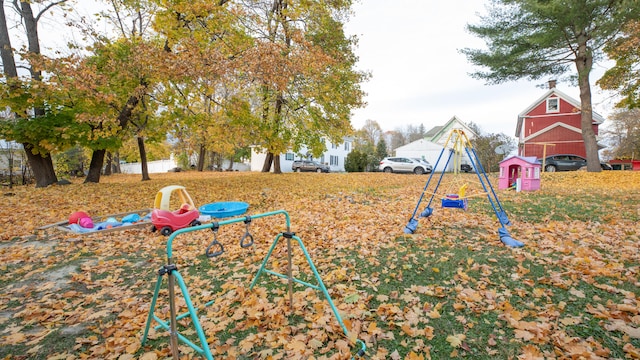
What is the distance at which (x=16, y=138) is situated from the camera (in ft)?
36.6

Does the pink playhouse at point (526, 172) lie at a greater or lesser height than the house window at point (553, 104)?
lesser

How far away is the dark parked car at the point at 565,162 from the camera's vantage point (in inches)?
800

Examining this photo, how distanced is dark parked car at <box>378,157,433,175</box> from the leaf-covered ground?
19.3 meters

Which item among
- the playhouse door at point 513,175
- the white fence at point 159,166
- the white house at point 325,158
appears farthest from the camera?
the white fence at point 159,166

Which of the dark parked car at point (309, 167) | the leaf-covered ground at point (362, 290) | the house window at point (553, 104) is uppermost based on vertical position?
the house window at point (553, 104)

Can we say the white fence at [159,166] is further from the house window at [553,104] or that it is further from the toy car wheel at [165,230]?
the toy car wheel at [165,230]

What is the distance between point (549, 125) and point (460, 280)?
29060 millimetres

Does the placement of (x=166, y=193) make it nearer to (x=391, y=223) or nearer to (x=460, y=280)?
(x=391, y=223)

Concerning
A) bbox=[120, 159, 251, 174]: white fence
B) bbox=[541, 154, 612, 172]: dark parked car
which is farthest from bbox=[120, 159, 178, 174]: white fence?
bbox=[541, 154, 612, 172]: dark parked car

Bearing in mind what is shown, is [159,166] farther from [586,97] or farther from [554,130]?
[554,130]

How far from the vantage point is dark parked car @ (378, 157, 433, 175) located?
26781 mm

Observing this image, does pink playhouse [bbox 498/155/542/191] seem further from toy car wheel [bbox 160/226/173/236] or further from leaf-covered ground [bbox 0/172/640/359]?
toy car wheel [bbox 160/226/173/236]

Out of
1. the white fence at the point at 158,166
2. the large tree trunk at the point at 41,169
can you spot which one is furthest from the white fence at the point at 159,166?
the large tree trunk at the point at 41,169

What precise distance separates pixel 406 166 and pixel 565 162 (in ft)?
37.2
